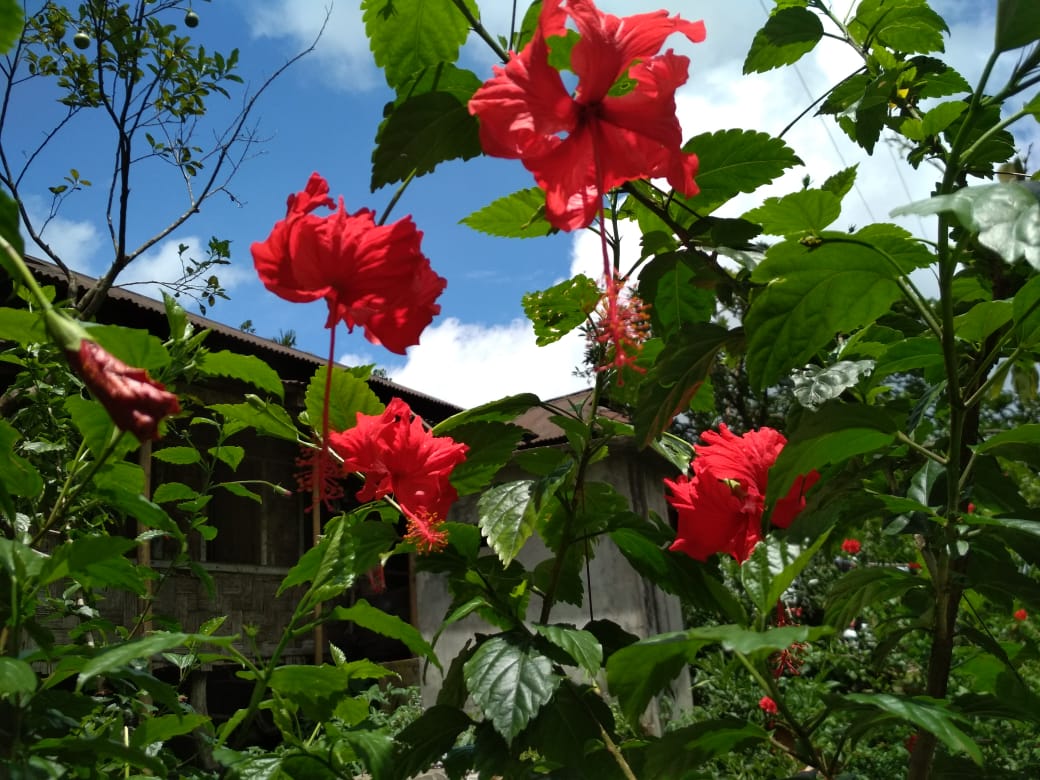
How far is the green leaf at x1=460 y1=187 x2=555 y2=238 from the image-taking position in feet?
3.10

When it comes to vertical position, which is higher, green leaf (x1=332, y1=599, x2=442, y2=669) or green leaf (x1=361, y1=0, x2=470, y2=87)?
green leaf (x1=361, y1=0, x2=470, y2=87)

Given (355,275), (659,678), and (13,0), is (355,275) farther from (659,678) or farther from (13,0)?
(659,678)

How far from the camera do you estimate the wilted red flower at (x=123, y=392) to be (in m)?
0.48

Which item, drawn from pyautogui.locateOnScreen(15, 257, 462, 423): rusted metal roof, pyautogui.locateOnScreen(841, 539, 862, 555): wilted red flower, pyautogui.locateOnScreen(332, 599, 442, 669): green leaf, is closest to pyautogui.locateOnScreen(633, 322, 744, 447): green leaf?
pyautogui.locateOnScreen(332, 599, 442, 669): green leaf

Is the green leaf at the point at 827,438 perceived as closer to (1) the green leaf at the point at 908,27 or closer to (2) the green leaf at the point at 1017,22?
(2) the green leaf at the point at 1017,22

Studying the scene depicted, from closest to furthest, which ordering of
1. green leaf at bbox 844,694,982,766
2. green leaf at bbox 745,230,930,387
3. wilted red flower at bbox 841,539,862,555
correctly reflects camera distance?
green leaf at bbox 844,694,982,766
green leaf at bbox 745,230,930,387
wilted red flower at bbox 841,539,862,555

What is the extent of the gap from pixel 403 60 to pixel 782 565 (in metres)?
0.53

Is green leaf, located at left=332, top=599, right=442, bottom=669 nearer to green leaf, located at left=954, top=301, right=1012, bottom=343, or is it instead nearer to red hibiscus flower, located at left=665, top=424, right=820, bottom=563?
red hibiscus flower, located at left=665, top=424, right=820, bottom=563

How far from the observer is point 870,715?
75 centimetres

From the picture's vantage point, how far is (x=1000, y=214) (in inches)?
22.2

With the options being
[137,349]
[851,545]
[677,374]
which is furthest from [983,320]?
[851,545]

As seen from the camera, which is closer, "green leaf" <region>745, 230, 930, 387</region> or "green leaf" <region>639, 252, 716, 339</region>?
"green leaf" <region>745, 230, 930, 387</region>

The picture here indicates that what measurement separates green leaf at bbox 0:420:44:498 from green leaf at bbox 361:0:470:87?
0.45 meters

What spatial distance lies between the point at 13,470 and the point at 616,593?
699 cm
